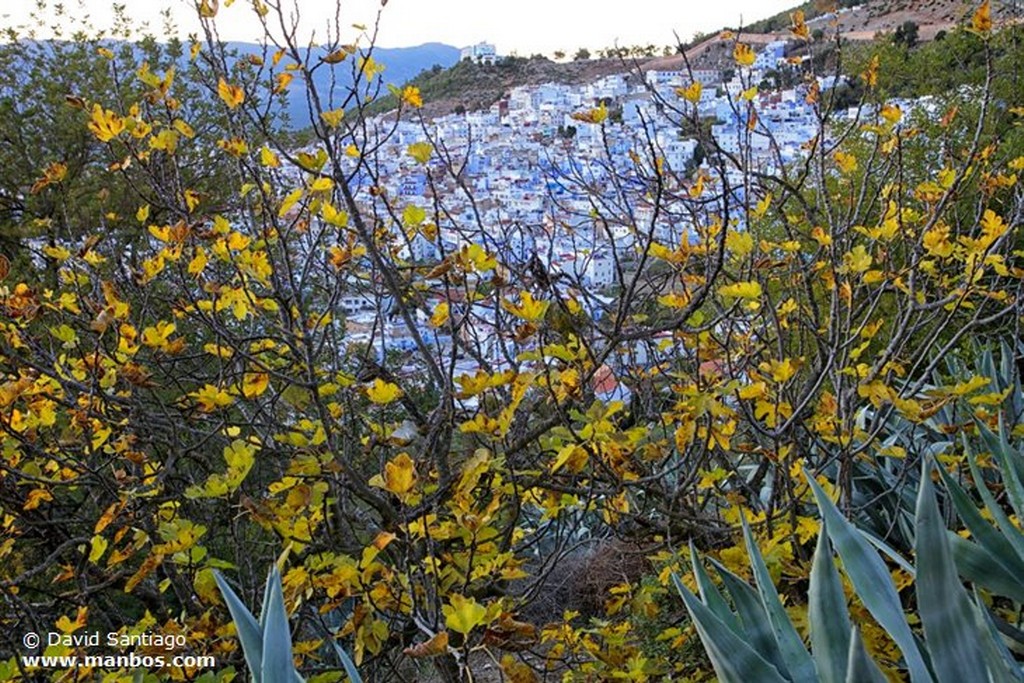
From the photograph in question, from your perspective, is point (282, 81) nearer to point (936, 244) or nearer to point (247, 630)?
point (247, 630)

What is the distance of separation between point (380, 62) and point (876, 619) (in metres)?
1.85

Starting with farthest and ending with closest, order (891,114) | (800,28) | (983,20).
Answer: (800,28) < (891,114) < (983,20)

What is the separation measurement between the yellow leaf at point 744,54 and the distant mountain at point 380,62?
1166 millimetres

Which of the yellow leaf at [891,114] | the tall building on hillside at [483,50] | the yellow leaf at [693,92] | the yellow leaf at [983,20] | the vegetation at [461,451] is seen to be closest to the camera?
the vegetation at [461,451]

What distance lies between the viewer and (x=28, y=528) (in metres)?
2.70

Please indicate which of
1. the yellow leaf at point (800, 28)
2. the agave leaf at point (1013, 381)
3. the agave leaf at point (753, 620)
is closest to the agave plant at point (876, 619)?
the agave leaf at point (753, 620)

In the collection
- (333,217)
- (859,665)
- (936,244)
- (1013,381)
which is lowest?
(1013,381)

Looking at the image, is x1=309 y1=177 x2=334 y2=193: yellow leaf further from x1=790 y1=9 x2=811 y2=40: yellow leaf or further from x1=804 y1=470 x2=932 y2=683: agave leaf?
x1=790 y1=9 x2=811 y2=40: yellow leaf

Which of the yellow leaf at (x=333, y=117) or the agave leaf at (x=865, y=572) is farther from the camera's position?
the yellow leaf at (x=333, y=117)

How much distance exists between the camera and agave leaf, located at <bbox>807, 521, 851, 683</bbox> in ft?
4.14

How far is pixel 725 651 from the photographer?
1.30m

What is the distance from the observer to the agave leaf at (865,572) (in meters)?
1.28

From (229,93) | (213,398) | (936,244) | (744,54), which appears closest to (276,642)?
(213,398)

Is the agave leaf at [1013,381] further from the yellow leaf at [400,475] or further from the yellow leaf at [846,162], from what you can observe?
the yellow leaf at [400,475]
